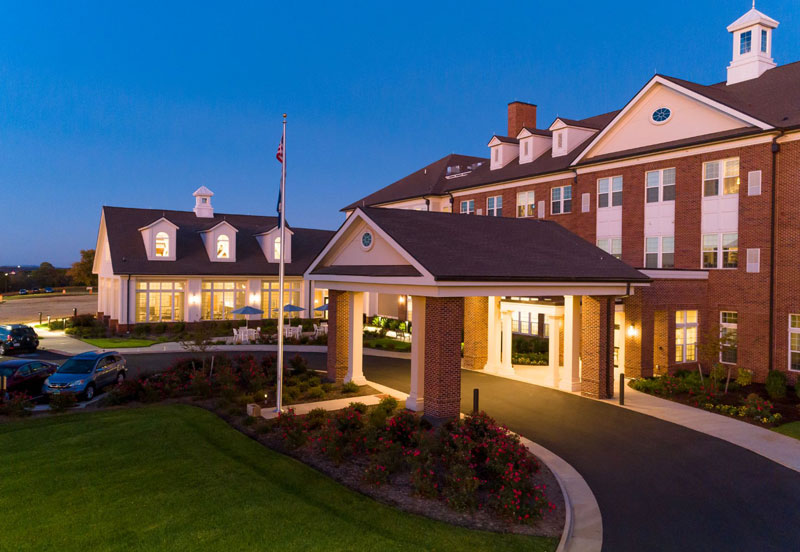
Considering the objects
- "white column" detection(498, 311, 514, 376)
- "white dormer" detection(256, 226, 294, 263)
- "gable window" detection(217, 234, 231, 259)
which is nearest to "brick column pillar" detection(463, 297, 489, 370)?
"white column" detection(498, 311, 514, 376)

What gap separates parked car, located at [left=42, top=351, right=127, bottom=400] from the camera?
19.2 metres

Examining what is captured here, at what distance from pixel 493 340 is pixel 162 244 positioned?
27.4 m

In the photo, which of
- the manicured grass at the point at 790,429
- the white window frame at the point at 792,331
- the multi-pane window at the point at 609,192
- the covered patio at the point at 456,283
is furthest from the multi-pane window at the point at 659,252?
the manicured grass at the point at 790,429

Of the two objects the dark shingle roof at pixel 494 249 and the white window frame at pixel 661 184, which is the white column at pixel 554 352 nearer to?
the dark shingle roof at pixel 494 249

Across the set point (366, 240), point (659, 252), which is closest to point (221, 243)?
point (366, 240)

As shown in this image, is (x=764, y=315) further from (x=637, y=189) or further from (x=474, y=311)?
(x=474, y=311)

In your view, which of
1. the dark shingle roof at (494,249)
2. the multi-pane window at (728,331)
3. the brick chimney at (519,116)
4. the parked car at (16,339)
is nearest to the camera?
the dark shingle roof at (494,249)

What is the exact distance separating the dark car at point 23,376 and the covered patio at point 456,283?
10994 mm

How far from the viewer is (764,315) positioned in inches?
886

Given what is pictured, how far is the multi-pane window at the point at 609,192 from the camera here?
29172 millimetres

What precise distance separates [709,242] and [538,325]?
38.3 ft

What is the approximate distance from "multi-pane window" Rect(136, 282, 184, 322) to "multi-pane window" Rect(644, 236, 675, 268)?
31156mm

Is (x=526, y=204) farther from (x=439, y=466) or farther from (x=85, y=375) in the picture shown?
(x=85, y=375)

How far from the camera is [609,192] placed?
1166 inches
